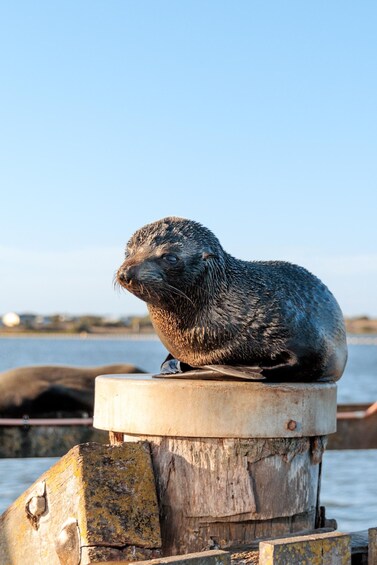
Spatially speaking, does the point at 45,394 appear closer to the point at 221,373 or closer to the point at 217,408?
the point at 221,373

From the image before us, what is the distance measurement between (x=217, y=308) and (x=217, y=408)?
609 millimetres

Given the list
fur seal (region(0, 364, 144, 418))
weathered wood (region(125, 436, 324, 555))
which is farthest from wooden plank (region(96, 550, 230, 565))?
fur seal (region(0, 364, 144, 418))

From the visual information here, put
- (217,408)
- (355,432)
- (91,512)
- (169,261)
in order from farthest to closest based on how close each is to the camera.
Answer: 1. (355,432)
2. (169,261)
3. (217,408)
4. (91,512)

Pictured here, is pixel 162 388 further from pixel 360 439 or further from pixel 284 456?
pixel 360 439

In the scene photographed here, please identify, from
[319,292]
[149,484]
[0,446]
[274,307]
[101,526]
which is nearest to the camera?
[101,526]

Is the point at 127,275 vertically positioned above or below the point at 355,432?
above

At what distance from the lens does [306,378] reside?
16.7ft

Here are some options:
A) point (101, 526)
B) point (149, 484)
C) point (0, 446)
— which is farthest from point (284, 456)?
point (0, 446)

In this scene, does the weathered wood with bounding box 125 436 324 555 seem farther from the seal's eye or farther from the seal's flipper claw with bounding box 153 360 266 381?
the seal's eye

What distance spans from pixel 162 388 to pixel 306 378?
890 millimetres

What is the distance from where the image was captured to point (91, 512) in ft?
14.1

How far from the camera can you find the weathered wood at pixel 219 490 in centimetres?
458

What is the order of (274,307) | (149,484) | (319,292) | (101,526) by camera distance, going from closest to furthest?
(101,526) → (149,484) → (274,307) → (319,292)

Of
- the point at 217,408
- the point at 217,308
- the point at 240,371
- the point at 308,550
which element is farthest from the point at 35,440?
the point at 308,550
